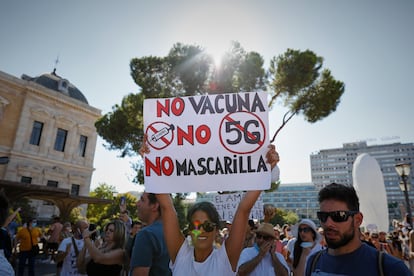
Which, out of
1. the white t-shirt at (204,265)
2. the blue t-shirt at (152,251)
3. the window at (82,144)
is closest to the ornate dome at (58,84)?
the window at (82,144)

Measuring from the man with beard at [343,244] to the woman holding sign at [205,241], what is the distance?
0.46 metres

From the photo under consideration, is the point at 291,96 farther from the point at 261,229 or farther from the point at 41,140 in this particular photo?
the point at 41,140

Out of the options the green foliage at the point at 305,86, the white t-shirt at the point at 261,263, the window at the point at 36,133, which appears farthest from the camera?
the window at the point at 36,133

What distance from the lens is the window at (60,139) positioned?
2930 centimetres

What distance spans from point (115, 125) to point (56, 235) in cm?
876

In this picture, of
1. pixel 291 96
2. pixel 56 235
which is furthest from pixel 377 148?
pixel 56 235

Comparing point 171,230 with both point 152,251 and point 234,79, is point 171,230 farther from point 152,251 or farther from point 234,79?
point 234,79

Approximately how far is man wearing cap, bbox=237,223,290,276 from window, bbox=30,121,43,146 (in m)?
30.1

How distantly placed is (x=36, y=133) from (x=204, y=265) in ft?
102

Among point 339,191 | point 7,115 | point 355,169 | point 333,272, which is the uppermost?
point 7,115

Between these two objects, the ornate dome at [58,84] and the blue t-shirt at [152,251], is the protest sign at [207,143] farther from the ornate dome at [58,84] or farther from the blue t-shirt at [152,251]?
the ornate dome at [58,84]

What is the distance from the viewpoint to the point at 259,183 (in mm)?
2160

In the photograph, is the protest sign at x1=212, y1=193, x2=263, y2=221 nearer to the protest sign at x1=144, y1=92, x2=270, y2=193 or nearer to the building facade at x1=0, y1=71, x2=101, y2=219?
the protest sign at x1=144, y1=92, x2=270, y2=193

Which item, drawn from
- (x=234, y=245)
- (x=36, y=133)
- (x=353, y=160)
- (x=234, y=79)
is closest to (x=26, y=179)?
(x=36, y=133)
